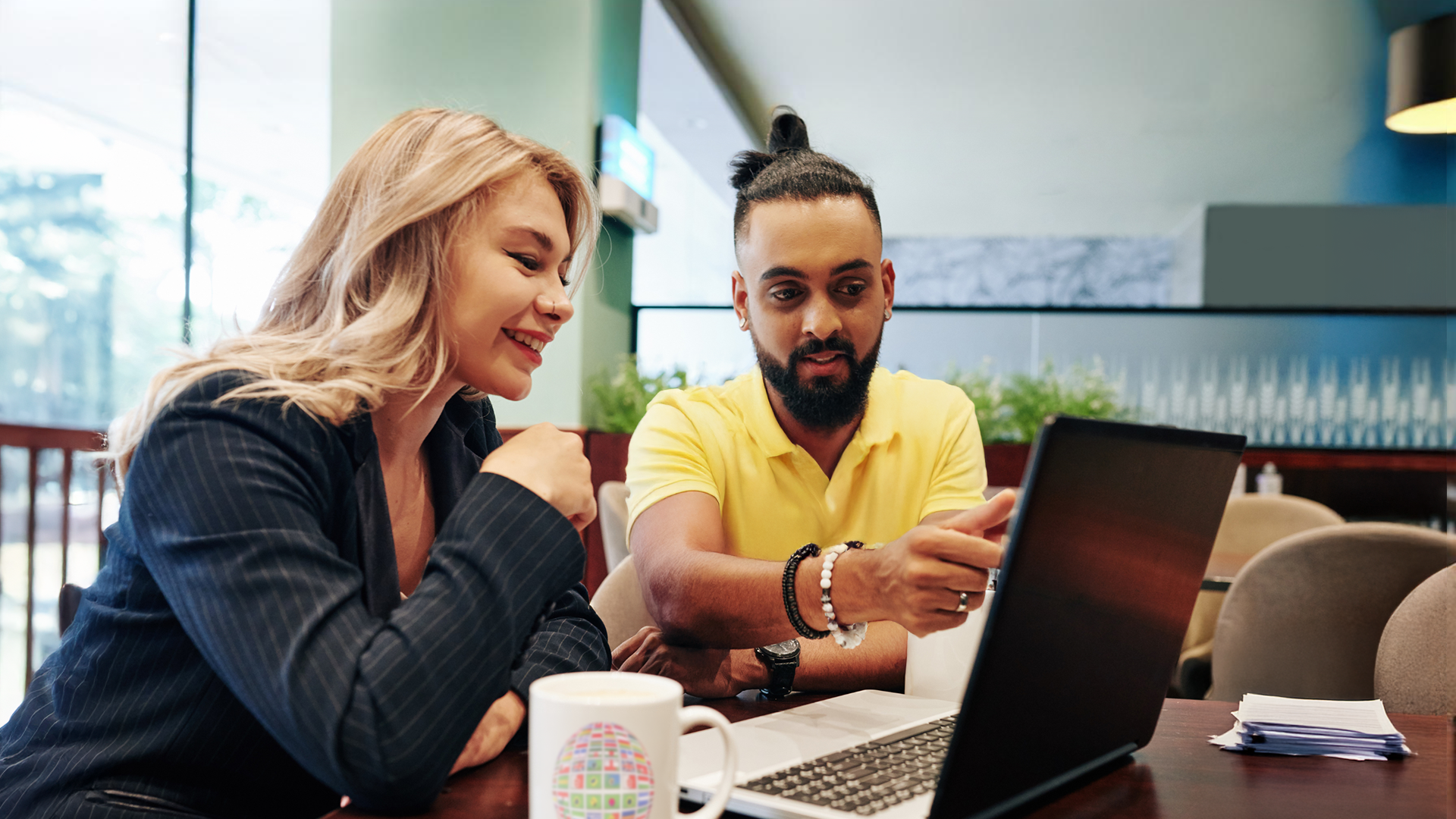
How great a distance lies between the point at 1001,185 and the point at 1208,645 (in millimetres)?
5748

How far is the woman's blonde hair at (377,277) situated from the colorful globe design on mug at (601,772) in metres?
0.43

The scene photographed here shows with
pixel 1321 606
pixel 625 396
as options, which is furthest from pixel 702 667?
→ pixel 625 396

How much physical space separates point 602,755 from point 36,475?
326 cm

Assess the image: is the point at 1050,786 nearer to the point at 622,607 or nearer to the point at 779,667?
the point at 779,667

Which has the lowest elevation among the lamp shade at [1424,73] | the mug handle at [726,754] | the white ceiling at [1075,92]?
the mug handle at [726,754]

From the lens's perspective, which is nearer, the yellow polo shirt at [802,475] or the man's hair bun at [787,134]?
the yellow polo shirt at [802,475]

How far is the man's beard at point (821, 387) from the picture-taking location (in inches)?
57.2

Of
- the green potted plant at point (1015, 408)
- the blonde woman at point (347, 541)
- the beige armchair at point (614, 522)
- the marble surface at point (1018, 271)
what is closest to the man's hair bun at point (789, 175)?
the blonde woman at point (347, 541)

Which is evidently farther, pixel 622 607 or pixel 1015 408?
pixel 1015 408

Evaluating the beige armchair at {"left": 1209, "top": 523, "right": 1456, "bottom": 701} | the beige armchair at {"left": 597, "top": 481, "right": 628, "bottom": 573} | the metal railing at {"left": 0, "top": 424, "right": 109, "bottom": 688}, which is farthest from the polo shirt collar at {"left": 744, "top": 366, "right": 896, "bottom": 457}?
the metal railing at {"left": 0, "top": 424, "right": 109, "bottom": 688}

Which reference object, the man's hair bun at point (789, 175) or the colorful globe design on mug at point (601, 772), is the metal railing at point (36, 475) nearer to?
the man's hair bun at point (789, 175)

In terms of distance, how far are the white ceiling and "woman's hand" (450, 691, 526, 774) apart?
15.9ft

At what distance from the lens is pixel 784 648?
3.46 ft

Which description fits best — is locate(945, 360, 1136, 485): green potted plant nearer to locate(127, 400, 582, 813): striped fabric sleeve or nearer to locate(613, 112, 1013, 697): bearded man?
locate(613, 112, 1013, 697): bearded man
